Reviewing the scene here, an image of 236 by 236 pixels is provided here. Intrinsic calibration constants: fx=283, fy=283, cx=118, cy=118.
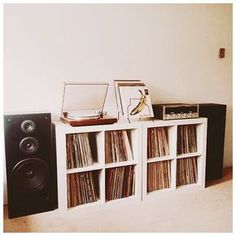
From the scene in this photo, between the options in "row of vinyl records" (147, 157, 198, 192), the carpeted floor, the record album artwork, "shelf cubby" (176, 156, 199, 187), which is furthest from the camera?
"shelf cubby" (176, 156, 199, 187)

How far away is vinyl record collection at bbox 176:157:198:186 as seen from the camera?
7.70 feet

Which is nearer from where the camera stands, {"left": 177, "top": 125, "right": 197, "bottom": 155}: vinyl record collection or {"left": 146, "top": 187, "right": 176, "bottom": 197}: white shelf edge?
{"left": 146, "top": 187, "right": 176, "bottom": 197}: white shelf edge

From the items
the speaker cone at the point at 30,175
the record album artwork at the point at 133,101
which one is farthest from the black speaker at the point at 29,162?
the record album artwork at the point at 133,101

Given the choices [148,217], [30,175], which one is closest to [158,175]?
[148,217]

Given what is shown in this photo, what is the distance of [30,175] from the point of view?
1.85 m

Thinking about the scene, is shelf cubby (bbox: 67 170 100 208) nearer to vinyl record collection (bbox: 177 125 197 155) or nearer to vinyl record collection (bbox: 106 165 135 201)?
vinyl record collection (bbox: 106 165 135 201)

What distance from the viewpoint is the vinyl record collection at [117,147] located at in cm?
205

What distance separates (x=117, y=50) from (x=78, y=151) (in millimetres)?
899

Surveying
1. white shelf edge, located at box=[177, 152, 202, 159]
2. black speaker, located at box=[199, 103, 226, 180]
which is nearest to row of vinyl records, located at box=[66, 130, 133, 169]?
white shelf edge, located at box=[177, 152, 202, 159]

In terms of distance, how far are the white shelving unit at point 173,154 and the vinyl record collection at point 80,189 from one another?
40 centimetres

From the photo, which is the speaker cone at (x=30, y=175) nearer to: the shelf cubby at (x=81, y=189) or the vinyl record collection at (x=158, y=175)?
the shelf cubby at (x=81, y=189)

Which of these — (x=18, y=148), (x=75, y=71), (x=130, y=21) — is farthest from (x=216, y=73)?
(x=18, y=148)

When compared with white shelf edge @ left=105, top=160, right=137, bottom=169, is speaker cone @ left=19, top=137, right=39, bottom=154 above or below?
above

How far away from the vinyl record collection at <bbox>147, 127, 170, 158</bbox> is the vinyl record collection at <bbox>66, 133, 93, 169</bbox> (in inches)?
18.8
